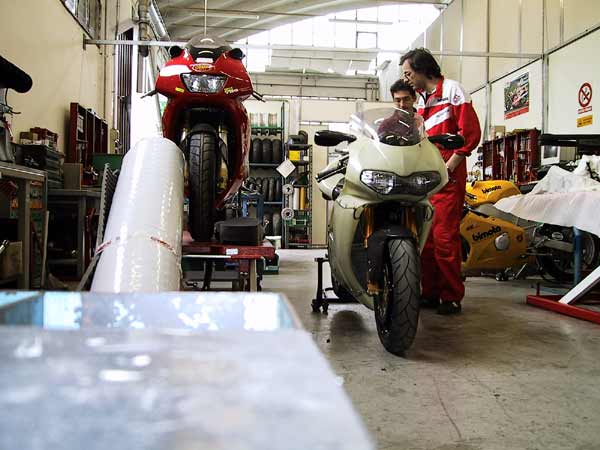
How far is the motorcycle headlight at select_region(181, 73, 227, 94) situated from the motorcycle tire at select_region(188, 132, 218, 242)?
217 mm

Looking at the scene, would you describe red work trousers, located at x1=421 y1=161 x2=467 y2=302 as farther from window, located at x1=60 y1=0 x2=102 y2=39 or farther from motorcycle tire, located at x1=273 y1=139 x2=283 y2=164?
motorcycle tire, located at x1=273 y1=139 x2=283 y2=164

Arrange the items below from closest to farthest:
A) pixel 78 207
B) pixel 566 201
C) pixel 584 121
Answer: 1. pixel 566 201
2. pixel 78 207
3. pixel 584 121

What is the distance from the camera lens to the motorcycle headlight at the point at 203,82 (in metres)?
2.21

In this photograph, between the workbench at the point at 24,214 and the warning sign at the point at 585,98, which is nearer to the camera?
the workbench at the point at 24,214

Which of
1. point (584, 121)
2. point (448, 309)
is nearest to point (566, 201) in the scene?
point (448, 309)

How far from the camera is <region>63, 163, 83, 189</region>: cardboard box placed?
14.3 ft

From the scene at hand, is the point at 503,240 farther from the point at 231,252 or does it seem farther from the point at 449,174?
the point at 231,252

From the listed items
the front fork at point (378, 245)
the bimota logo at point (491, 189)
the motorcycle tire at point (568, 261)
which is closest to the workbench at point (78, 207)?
the front fork at point (378, 245)

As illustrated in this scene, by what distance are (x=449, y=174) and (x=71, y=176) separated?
124 inches

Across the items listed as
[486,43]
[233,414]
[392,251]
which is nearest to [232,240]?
[392,251]

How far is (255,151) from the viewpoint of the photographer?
31.8 feet

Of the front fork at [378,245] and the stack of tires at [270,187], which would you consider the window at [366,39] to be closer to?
the stack of tires at [270,187]

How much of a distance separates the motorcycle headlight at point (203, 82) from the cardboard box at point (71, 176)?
8.36 feet

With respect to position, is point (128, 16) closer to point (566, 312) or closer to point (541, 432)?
point (566, 312)
